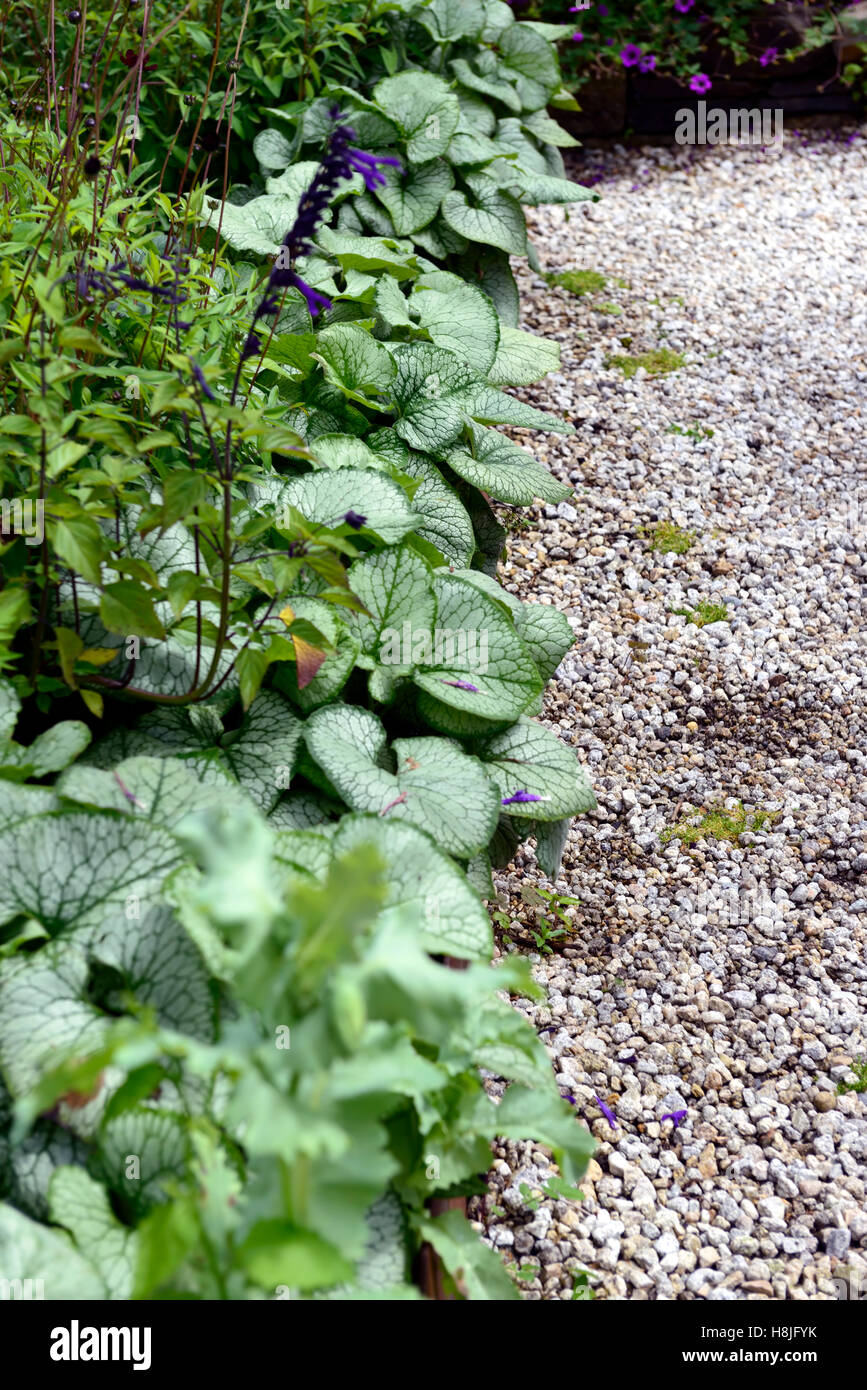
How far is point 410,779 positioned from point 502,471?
1030 millimetres

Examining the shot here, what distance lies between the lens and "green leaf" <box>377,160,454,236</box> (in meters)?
3.24

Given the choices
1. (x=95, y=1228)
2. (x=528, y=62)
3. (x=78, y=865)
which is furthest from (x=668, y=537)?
(x=95, y=1228)

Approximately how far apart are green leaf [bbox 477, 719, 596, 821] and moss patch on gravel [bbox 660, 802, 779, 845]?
0.60 m

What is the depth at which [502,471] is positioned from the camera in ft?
8.42

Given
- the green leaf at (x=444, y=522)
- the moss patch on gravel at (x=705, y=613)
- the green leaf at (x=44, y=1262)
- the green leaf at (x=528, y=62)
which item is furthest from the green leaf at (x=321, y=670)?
the green leaf at (x=528, y=62)

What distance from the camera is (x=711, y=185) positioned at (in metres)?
5.06

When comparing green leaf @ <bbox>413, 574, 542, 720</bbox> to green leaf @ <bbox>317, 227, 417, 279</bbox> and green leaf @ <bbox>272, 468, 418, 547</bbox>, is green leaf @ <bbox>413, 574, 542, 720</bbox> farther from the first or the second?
green leaf @ <bbox>317, 227, 417, 279</bbox>

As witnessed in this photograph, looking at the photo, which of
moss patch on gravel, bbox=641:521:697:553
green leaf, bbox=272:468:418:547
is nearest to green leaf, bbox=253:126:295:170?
moss patch on gravel, bbox=641:521:697:553

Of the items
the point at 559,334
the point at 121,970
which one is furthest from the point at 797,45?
the point at 121,970

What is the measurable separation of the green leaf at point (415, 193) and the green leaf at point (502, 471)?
941mm

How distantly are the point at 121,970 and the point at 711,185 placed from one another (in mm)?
4799

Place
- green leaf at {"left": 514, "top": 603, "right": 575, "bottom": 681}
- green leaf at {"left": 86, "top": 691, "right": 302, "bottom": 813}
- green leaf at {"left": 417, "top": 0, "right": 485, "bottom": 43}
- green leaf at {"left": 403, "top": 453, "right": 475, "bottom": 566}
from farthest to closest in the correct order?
1. green leaf at {"left": 417, "top": 0, "right": 485, "bottom": 43}
2. green leaf at {"left": 403, "top": 453, "right": 475, "bottom": 566}
3. green leaf at {"left": 514, "top": 603, "right": 575, "bottom": 681}
4. green leaf at {"left": 86, "top": 691, "right": 302, "bottom": 813}
